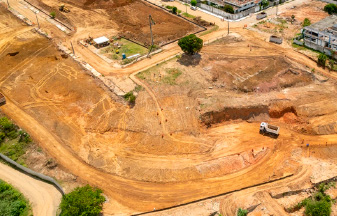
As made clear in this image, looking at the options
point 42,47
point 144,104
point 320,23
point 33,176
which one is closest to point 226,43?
point 320,23

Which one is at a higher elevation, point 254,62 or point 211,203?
point 254,62

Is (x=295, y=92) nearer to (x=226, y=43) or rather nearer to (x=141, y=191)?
(x=226, y=43)

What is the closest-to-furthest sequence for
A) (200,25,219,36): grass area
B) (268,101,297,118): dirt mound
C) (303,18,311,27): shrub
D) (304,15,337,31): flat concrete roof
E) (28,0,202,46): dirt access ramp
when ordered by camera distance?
(268,101,297,118): dirt mound → (304,15,337,31): flat concrete roof → (303,18,311,27): shrub → (200,25,219,36): grass area → (28,0,202,46): dirt access ramp

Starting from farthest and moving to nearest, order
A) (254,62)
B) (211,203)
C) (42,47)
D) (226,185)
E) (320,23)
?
(42,47)
(320,23)
(254,62)
(226,185)
(211,203)

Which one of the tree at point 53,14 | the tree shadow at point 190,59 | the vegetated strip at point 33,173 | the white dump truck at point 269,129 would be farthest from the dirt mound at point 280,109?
the tree at point 53,14

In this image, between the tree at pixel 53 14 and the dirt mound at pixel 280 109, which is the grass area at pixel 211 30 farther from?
the tree at pixel 53 14

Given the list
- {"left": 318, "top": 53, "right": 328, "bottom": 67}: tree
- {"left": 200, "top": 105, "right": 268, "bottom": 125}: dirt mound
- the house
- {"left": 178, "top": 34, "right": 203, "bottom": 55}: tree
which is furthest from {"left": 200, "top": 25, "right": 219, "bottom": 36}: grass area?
{"left": 200, "top": 105, "right": 268, "bottom": 125}: dirt mound

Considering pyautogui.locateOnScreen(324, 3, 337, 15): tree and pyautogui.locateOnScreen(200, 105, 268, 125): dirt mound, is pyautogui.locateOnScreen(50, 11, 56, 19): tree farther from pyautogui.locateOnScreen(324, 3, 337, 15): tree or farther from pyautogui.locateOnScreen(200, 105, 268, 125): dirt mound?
pyautogui.locateOnScreen(324, 3, 337, 15): tree
